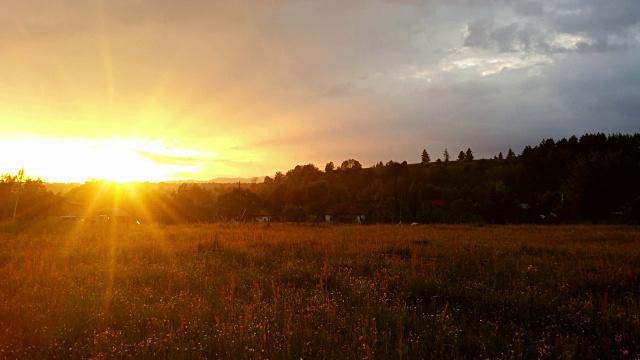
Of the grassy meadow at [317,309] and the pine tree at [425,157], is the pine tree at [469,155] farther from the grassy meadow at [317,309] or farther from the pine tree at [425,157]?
the grassy meadow at [317,309]

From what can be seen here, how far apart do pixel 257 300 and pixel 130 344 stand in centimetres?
213

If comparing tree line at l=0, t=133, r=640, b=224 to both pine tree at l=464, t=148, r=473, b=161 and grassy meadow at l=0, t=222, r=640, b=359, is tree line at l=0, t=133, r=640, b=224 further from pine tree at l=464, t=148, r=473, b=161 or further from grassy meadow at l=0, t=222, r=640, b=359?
grassy meadow at l=0, t=222, r=640, b=359

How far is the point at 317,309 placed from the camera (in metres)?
6.04

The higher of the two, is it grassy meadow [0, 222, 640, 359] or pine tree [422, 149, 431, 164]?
pine tree [422, 149, 431, 164]

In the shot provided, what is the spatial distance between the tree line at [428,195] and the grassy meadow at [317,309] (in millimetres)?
35910

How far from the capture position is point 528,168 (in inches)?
3509

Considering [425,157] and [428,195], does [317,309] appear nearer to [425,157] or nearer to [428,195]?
[428,195]

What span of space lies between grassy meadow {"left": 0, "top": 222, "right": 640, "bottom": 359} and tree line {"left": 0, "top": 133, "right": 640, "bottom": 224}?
35.9m

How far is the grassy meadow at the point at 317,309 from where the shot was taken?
15.3ft

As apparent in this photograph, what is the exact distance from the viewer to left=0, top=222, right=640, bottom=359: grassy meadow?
4668 millimetres

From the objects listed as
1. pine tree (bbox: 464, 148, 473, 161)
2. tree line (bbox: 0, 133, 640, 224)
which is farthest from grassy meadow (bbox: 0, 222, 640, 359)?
pine tree (bbox: 464, 148, 473, 161)

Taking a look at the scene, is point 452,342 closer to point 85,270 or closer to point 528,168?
point 85,270

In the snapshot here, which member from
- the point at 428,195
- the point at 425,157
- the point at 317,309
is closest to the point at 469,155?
the point at 425,157

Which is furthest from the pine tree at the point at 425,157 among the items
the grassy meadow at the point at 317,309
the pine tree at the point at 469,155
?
the grassy meadow at the point at 317,309
